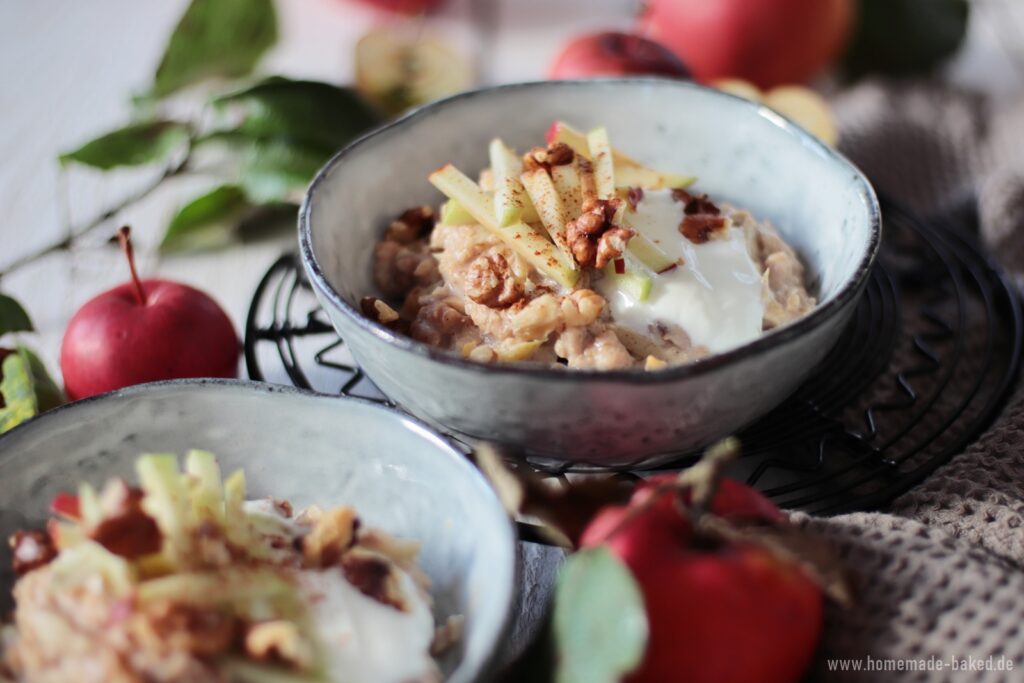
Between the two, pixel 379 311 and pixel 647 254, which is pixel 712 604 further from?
pixel 379 311

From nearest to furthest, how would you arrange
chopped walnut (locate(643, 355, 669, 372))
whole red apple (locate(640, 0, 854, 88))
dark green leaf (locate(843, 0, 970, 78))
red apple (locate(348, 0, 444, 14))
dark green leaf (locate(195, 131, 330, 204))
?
chopped walnut (locate(643, 355, 669, 372)) → dark green leaf (locate(195, 131, 330, 204)) → whole red apple (locate(640, 0, 854, 88)) → dark green leaf (locate(843, 0, 970, 78)) → red apple (locate(348, 0, 444, 14))

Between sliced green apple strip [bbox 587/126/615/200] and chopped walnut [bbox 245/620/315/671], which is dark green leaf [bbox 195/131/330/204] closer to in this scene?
sliced green apple strip [bbox 587/126/615/200]

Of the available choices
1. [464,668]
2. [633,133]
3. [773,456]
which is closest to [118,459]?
[464,668]

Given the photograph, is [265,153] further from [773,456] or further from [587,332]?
[773,456]

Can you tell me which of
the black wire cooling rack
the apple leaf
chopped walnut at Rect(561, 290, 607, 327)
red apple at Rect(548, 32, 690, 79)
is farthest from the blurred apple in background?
the apple leaf

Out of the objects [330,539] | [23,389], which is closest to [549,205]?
[330,539]
